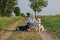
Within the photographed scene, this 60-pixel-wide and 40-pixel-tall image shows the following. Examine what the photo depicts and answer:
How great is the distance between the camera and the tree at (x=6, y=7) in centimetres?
7038

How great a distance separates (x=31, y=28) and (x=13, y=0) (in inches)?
2240

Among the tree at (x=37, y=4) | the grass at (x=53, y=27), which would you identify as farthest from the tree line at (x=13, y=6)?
the grass at (x=53, y=27)

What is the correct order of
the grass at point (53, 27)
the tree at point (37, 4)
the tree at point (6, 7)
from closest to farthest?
the grass at point (53, 27)
the tree at point (37, 4)
the tree at point (6, 7)

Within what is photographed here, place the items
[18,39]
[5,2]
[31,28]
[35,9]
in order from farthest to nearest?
[5,2] < [35,9] < [31,28] < [18,39]

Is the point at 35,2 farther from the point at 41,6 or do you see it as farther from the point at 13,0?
the point at 13,0

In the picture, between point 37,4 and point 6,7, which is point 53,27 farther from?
point 6,7

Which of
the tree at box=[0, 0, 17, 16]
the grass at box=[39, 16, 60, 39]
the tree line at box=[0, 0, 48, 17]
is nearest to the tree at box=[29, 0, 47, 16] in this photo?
the tree line at box=[0, 0, 48, 17]

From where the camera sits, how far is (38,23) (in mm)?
18562

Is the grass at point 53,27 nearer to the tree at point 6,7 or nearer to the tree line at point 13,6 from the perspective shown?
the tree line at point 13,6

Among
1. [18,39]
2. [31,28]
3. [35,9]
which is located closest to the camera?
[18,39]

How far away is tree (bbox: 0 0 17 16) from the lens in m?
70.4

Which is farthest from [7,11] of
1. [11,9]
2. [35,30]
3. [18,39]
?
[18,39]

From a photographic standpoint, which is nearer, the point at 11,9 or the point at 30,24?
the point at 30,24

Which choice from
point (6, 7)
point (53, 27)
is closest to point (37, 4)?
point (6, 7)
